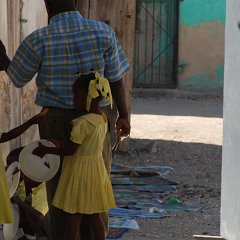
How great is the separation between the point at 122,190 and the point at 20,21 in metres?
1.89

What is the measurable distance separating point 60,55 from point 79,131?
451mm

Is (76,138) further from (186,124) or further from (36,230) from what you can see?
(186,124)

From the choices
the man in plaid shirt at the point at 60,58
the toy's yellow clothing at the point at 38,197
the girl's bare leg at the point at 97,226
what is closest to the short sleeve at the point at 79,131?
the man in plaid shirt at the point at 60,58

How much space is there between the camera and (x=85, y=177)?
207 inches

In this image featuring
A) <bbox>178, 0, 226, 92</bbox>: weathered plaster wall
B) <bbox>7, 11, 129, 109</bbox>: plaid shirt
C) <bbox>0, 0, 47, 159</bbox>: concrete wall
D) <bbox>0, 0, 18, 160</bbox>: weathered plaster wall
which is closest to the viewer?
<bbox>7, 11, 129, 109</bbox>: plaid shirt

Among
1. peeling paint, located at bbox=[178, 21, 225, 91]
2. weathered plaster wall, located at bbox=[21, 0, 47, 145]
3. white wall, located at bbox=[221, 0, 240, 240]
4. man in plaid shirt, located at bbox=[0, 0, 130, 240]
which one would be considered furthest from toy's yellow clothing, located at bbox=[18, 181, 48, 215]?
peeling paint, located at bbox=[178, 21, 225, 91]

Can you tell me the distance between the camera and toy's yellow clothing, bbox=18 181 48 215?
6.02m

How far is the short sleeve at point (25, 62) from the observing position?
5199 mm

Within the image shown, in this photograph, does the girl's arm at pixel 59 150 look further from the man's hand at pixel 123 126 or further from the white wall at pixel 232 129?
the white wall at pixel 232 129

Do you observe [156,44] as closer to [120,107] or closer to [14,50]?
[14,50]

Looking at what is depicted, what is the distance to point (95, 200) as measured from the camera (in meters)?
5.29

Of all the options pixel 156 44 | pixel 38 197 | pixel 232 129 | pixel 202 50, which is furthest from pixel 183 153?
pixel 156 44

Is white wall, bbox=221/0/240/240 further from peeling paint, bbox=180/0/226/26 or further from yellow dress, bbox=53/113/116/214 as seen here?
peeling paint, bbox=180/0/226/26

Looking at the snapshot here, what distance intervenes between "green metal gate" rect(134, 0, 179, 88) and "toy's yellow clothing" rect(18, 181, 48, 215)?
455 inches
